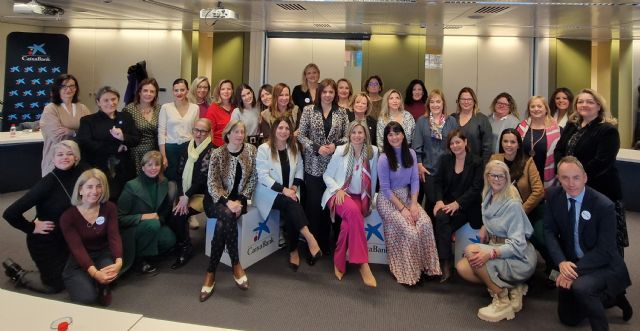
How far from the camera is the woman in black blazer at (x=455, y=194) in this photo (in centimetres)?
326

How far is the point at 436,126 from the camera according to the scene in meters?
3.89

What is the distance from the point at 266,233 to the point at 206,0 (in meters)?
3.61

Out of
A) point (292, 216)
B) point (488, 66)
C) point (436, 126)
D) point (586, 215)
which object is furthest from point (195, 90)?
point (488, 66)

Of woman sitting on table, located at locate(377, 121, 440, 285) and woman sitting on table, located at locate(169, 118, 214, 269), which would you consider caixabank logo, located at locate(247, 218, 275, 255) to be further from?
woman sitting on table, located at locate(377, 121, 440, 285)

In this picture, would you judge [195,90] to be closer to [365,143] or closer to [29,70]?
[365,143]

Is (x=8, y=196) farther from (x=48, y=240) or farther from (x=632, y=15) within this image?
(x=632, y=15)

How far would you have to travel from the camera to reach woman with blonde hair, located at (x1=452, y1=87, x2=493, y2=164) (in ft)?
12.4

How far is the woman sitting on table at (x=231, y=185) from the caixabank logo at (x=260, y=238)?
0.29 meters

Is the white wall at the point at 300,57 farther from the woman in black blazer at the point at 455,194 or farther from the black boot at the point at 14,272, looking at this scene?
the black boot at the point at 14,272

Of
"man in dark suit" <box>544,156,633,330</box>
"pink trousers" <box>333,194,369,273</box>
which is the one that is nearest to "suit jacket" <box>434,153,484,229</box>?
"man in dark suit" <box>544,156,633,330</box>

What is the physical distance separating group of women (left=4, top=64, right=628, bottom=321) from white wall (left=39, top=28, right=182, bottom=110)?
4919 millimetres

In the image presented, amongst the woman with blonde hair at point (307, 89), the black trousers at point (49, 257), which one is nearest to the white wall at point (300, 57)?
the woman with blonde hair at point (307, 89)

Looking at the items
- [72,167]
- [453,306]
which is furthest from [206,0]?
[453,306]

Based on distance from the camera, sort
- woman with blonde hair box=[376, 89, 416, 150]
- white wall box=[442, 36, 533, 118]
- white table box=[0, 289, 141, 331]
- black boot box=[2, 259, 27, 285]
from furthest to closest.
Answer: white wall box=[442, 36, 533, 118], woman with blonde hair box=[376, 89, 416, 150], black boot box=[2, 259, 27, 285], white table box=[0, 289, 141, 331]
